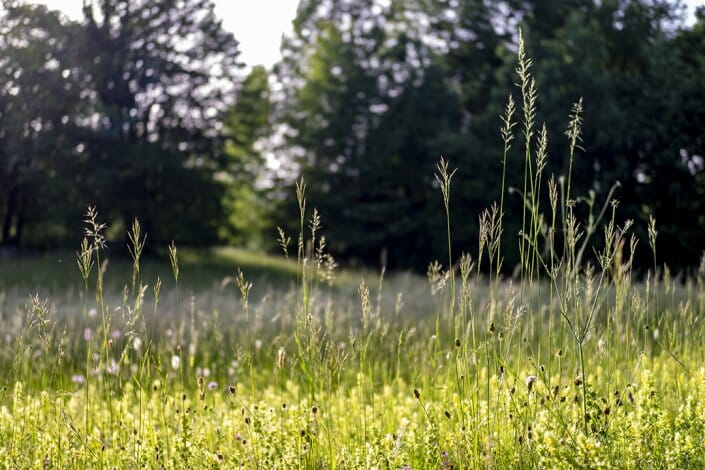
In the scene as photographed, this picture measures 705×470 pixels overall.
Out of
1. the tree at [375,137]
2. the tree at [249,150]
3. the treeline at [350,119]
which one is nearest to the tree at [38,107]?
the treeline at [350,119]

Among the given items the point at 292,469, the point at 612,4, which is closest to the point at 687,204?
the point at 612,4

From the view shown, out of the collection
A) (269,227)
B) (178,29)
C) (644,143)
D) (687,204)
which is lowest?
(269,227)

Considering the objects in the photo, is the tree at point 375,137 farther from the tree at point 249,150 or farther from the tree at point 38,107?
the tree at point 38,107

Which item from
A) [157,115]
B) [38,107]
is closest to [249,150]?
[157,115]

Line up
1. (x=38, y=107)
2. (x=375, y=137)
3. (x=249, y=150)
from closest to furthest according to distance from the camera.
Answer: (x=38, y=107)
(x=375, y=137)
(x=249, y=150)

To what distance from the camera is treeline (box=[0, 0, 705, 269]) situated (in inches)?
650

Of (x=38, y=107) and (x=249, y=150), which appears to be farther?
(x=249, y=150)

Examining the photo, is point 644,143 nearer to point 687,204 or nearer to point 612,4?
point 687,204

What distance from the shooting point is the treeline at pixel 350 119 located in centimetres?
1650

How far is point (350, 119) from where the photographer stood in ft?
64.8

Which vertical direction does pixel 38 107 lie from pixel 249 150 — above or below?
above

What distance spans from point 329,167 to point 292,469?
17.8 m

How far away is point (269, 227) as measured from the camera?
2298 centimetres

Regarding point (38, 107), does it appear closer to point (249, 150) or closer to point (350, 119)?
point (249, 150)
